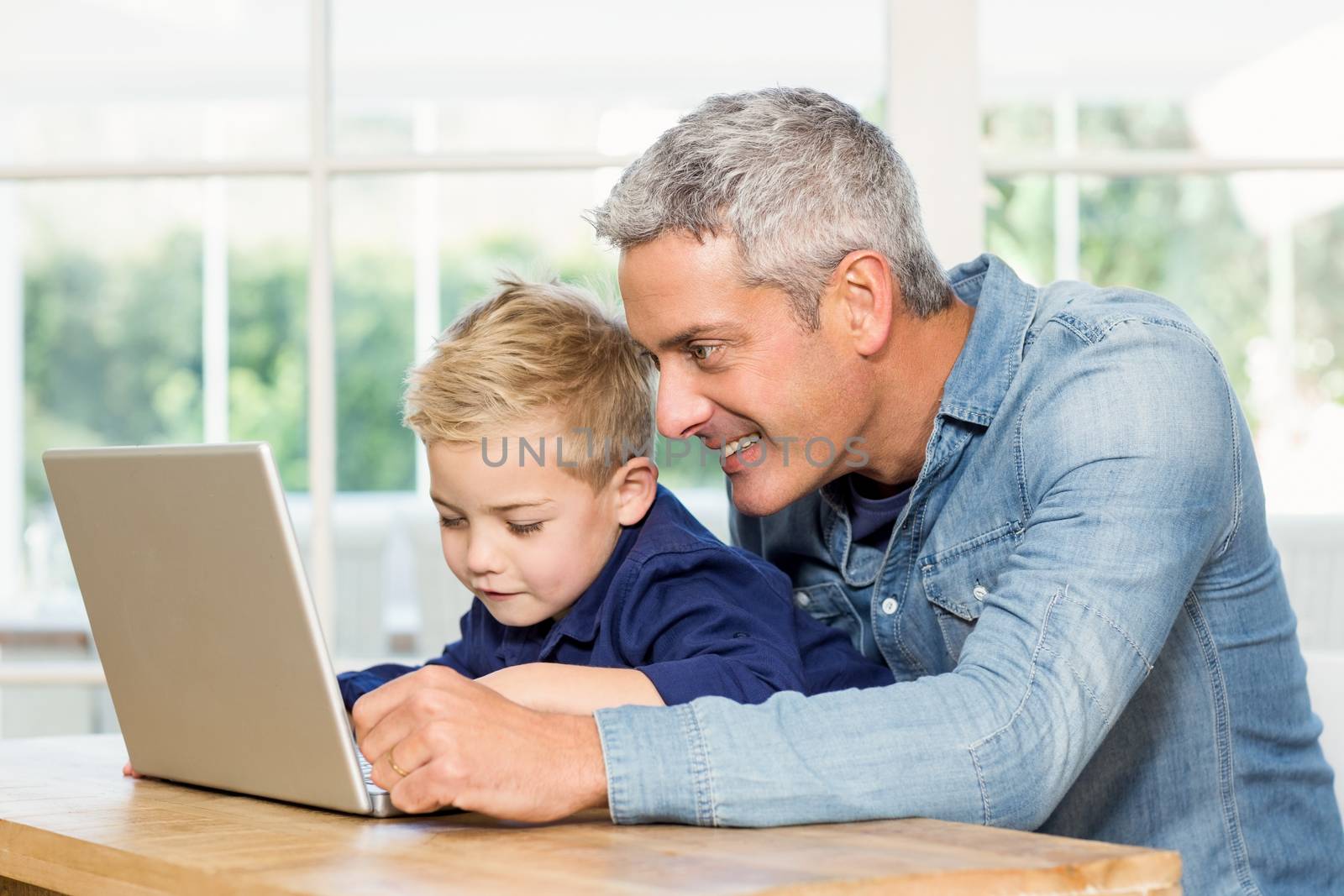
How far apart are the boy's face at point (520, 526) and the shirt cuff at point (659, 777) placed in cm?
49

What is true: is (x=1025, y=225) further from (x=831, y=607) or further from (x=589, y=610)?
(x=589, y=610)

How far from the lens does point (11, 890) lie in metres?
1.10

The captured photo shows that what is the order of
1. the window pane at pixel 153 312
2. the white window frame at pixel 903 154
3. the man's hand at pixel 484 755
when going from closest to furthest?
1. the man's hand at pixel 484 755
2. the white window frame at pixel 903 154
3. the window pane at pixel 153 312

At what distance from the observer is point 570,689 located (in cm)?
111

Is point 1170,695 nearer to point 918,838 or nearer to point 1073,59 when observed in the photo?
point 918,838

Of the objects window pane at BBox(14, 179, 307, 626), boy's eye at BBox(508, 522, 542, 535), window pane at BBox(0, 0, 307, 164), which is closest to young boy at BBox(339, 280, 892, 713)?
boy's eye at BBox(508, 522, 542, 535)

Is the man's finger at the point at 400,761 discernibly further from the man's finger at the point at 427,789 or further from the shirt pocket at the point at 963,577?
the shirt pocket at the point at 963,577

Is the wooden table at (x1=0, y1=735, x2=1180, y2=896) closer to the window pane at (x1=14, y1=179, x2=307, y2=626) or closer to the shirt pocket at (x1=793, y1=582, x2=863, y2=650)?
the shirt pocket at (x1=793, y1=582, x2=863, y2=650)

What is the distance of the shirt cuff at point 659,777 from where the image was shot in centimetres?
91

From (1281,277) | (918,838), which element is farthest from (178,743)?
(1281,277)

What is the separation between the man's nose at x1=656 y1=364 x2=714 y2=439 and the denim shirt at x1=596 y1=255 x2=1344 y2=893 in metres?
0.23

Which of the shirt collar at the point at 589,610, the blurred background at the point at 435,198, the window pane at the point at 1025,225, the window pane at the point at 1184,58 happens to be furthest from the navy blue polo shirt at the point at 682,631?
the window pane at the point at 1025,225

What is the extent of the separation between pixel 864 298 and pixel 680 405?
0.70ft

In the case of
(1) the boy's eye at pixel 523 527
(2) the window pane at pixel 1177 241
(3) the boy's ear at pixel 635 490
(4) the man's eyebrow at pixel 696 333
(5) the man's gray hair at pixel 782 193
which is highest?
(2) the window pane at pixel 1177 241
